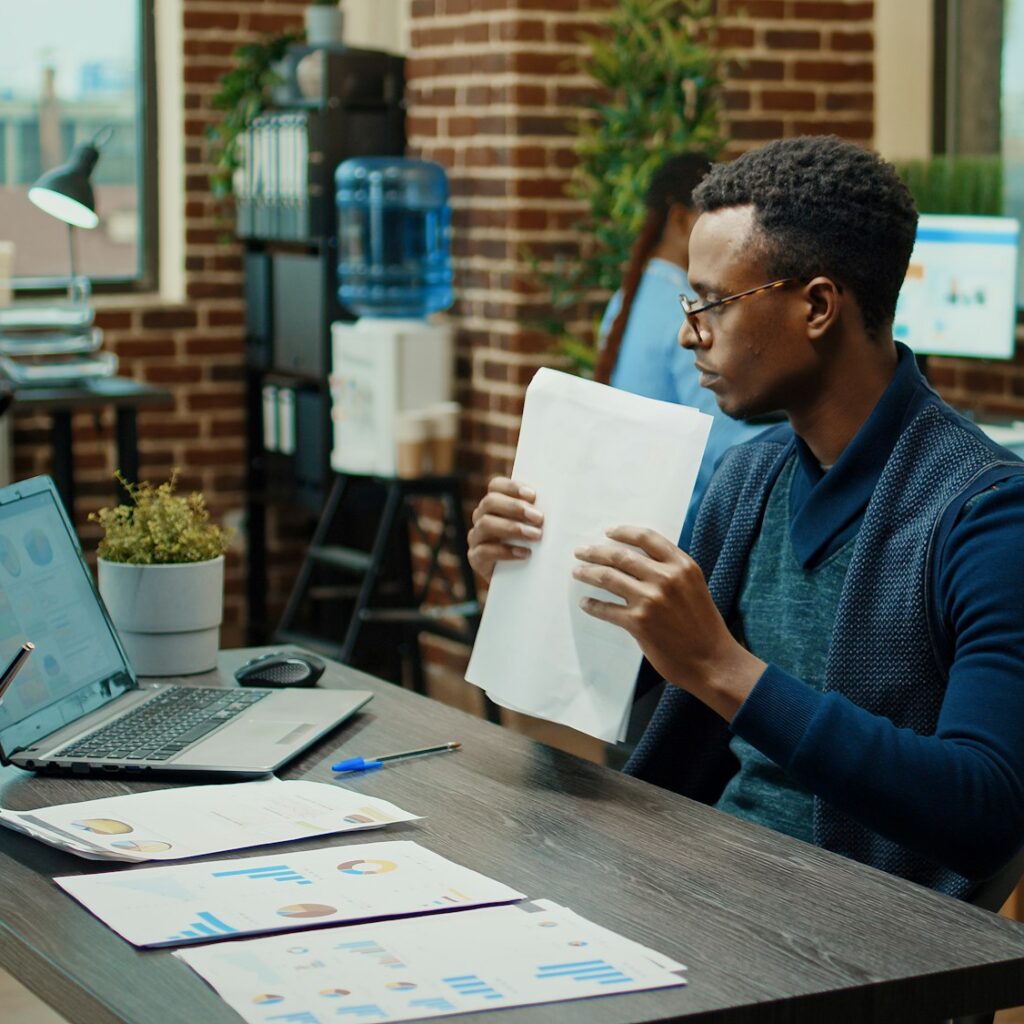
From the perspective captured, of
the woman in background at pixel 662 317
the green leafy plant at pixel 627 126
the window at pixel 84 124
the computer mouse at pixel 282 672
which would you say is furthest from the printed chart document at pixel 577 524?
the window at pixel 84 124

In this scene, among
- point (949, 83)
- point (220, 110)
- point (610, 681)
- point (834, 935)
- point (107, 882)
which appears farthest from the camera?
point (220, 110)

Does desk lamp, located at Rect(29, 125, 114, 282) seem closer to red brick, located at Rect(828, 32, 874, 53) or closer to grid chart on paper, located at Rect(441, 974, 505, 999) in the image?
red brick, located at Rect(828, 32, 874, 53)

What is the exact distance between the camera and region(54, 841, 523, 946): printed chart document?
4.27ft

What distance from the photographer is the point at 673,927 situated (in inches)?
52.0

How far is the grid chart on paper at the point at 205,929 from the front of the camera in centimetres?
127

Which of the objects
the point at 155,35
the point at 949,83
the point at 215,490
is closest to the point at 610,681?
the point at 949,83

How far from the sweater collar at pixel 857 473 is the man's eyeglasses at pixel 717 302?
0.51ft

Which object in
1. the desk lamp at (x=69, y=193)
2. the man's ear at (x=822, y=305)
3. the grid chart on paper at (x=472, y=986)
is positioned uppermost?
the desk lamp at (x=69, y=193)

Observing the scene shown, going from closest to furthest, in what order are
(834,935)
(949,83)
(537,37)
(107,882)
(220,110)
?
(834,935) → (107,882) → (537,37) → (949,83) → (220,110)

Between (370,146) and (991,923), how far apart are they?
383 centimetres

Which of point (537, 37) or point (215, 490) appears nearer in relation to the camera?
point (537, 37)

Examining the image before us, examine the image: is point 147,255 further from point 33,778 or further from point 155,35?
point 33,778

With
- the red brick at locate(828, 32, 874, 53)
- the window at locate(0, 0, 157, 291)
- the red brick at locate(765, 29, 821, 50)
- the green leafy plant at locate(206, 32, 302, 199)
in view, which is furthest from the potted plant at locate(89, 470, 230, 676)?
the window at locate(0, 0, 157, 291)

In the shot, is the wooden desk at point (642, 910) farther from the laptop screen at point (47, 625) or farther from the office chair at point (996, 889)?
the office chair at point (996, 889)
